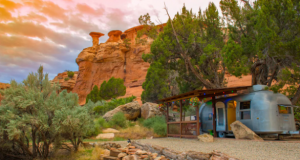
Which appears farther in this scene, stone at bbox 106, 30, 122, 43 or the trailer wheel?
stone at bbox 106, 30, 122, 43

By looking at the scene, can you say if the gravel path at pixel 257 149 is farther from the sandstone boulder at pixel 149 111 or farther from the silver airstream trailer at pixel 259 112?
the sandstone boulder at pixel 149 111

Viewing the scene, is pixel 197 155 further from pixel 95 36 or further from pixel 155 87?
pixel 95 36

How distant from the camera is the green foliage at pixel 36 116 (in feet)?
26.1

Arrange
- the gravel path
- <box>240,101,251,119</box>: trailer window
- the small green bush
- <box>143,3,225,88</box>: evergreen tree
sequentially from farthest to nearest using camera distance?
<box>143,3,225,88</box>: evergreen tree < the small green bush < <box>240,101,251,119</box>: trailer window < the gravel path

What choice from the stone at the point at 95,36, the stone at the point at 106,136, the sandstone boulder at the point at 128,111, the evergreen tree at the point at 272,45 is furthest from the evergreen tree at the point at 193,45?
the stone at the point at 95,36

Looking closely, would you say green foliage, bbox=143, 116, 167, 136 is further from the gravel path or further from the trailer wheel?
the gravel path

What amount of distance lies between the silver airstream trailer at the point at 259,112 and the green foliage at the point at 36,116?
802 centimetres

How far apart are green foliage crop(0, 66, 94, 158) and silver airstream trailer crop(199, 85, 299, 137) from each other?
8020 mm

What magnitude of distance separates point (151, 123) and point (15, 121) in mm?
11681

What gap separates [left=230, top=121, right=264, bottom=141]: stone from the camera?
10586mm

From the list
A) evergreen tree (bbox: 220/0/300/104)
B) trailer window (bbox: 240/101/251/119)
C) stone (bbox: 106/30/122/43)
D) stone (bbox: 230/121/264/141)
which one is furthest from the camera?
stone (bbox: 106/30/122/43)

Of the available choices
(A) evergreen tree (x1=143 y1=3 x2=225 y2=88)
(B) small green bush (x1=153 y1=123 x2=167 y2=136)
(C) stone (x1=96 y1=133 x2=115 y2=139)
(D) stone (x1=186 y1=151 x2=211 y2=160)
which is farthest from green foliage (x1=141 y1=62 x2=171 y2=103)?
(D) stone (x1=186 y1=151 x2=211 y2=160)

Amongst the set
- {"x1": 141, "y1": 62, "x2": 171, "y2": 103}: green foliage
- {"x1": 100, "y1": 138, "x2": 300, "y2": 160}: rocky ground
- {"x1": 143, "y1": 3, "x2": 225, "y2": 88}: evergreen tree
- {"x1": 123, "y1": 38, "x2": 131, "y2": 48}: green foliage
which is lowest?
{"x1": 100, "y1": 138, "x2": 300, "y2": 160}: rocky ground

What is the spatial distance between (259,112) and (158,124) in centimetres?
773
